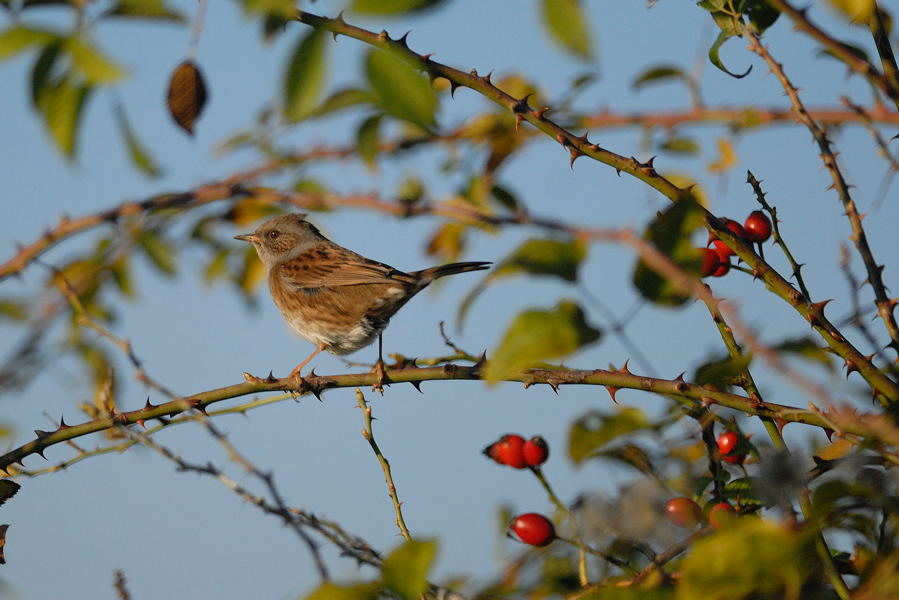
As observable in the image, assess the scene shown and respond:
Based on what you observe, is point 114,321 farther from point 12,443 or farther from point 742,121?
point 742,121

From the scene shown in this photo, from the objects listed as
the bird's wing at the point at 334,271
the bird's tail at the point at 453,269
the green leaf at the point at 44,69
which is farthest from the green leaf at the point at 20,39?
the bird's wing at the point at 334,271

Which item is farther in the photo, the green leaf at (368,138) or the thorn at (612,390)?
the thorn at (612,390)

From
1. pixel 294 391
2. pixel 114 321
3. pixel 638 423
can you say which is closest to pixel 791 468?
pixel 638 423

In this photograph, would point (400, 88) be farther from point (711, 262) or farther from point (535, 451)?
point (711, 262)

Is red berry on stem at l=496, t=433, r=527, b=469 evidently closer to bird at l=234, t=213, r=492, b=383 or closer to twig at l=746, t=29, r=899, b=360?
twig at l=746, t=29, r=899, b=360

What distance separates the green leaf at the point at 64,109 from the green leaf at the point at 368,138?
476 millimetres

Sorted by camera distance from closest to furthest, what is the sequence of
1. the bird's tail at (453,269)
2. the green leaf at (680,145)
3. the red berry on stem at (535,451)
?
the red berry on stem at (535,451) < the green leaf at (680,145) < the bird's tail at (453,269)

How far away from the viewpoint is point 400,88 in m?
1.28

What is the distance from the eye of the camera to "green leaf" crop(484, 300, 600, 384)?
1.15m

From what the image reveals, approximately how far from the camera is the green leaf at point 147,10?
151cm

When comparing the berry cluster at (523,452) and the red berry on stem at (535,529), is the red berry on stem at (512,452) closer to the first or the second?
the berry cluster at (523,452)

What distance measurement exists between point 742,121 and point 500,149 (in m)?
0.82

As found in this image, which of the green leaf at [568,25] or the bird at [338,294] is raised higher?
the bird at [338,294]

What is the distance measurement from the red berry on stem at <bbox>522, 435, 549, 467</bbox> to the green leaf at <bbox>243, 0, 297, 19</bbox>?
4.35ft
